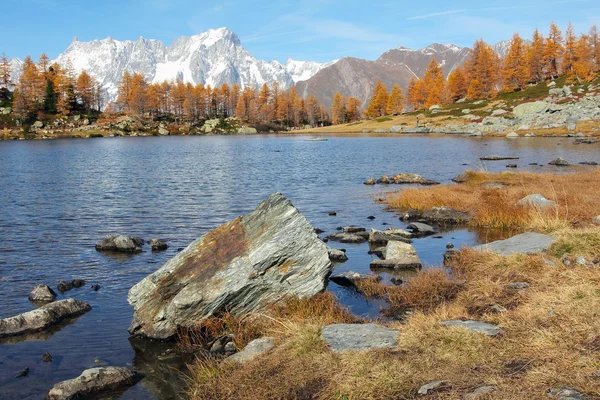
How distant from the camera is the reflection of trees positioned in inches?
431

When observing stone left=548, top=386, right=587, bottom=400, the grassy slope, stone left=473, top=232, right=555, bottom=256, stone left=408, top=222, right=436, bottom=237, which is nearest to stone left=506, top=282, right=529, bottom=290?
stone left=473, top=232, right=555, bottom=256

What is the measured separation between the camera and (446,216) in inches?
1107

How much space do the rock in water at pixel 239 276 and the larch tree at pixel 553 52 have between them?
17620cm

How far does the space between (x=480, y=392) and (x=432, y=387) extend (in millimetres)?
739

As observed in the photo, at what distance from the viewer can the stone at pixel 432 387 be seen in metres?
7.79

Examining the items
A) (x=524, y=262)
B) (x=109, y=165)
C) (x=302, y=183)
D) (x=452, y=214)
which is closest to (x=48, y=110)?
(x=109, y=165)

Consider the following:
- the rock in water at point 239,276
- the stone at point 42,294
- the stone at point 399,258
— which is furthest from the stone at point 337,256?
the stone at point 42,294

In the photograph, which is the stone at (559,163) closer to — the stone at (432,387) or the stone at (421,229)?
the stone at (421,229)

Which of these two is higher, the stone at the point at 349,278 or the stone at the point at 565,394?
the stone at the point at 565,394

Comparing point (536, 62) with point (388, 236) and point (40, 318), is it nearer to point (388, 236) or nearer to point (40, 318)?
point (388, 236)

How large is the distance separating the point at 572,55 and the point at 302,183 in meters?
151

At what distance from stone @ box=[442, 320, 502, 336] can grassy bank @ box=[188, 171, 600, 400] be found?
7.2 inches

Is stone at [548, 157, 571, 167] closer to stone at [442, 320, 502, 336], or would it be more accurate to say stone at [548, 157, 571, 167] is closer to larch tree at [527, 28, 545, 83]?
stone at [442, 320, 502, 336]

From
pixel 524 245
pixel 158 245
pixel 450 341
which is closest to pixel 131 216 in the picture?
pixel 158 245
